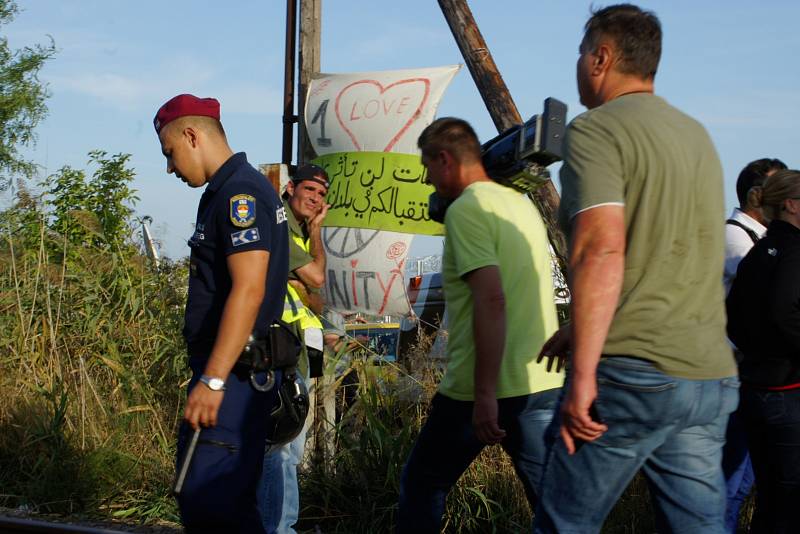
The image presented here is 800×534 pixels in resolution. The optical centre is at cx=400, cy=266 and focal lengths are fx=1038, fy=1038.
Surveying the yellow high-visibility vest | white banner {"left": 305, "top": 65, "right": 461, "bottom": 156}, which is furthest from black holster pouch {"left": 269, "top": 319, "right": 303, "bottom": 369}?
white banner {"left": 305, "top": 65, "right": 461, "bottom": 156}

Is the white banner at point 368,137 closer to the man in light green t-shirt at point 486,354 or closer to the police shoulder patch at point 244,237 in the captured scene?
the man in light green t-shirt at point 486,354

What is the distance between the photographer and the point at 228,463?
3182 millimetres

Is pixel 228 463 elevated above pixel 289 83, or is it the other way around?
pixel 289 83

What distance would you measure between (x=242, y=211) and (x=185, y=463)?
788 millimetres

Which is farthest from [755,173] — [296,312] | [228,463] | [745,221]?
[228,463]

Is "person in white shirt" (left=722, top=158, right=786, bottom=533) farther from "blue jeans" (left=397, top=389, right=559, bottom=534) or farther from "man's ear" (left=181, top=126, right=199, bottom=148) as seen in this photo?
"man's ear" (left=181, top=126, right=199, bottom=148)

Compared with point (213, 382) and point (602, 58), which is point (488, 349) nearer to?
point (213, 382)

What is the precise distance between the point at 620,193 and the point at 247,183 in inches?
52.1

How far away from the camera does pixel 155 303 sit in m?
6.88

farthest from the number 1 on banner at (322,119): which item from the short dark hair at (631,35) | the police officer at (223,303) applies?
the short dark hair at (631,35)

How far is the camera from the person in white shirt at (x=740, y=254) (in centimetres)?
421

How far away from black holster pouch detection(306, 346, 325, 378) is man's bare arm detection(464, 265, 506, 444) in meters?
1.43

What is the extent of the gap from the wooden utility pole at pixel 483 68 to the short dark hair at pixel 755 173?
2.04 m

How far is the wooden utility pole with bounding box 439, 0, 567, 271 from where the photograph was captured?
23.5 ft
